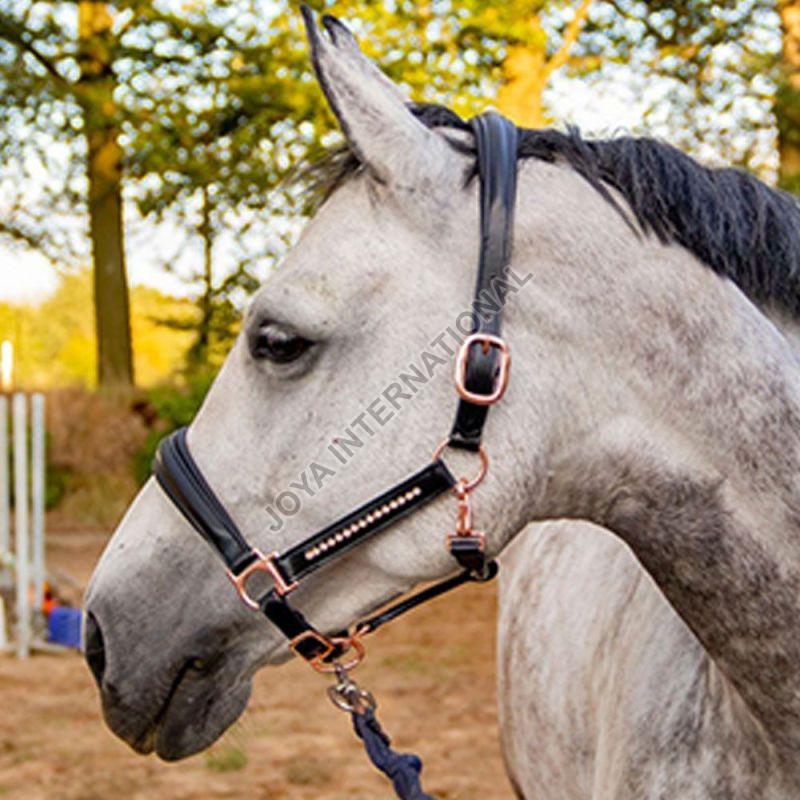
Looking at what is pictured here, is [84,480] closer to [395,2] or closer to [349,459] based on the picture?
[395,2]

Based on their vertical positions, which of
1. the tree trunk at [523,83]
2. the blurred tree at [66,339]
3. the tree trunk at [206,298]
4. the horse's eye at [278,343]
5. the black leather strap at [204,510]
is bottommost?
the blurred tree at [66,339]

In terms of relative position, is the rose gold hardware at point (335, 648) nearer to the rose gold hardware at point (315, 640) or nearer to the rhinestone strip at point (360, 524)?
the rose gold hardware at point (315, 640)

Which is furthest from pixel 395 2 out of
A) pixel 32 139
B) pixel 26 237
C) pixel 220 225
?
pixel 26 237

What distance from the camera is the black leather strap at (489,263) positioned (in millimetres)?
1639

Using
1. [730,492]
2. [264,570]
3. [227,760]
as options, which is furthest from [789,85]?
[264,570]

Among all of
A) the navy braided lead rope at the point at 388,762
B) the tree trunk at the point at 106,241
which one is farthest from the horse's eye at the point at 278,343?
the tree trunk at the point at 106,241

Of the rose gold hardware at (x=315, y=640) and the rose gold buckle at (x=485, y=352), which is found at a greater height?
the rose gold buckle at (x=485, y=352)

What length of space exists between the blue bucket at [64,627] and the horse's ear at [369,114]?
651 centimetres

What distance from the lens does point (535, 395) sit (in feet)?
5.49

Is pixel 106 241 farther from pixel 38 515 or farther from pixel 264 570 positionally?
pixel 264 570

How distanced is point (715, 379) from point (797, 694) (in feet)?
1.70

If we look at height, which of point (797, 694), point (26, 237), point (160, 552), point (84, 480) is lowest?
point (84, 480)

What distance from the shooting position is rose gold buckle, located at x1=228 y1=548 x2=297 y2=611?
171 cm

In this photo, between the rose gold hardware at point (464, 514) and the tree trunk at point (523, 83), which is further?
the tree trunk at point (523, 83)
